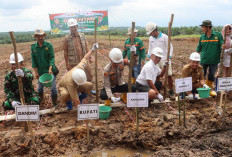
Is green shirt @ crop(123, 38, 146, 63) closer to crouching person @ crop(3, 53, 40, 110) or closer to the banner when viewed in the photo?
crouching person @ crop(3, 53, 40, 110)

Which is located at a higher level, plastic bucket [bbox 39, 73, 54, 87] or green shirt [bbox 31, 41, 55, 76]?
green shirt [bbox 31, 41, 55, 76]

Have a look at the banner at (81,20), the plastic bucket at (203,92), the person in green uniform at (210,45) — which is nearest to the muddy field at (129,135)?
the plastic bucket at (203,92)

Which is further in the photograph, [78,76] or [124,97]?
[124,97]

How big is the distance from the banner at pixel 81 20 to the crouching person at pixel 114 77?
5850mm

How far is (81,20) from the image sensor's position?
9.87m

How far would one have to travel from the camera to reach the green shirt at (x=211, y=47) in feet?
14.4

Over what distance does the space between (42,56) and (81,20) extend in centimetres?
619

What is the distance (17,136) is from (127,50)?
3.13 m

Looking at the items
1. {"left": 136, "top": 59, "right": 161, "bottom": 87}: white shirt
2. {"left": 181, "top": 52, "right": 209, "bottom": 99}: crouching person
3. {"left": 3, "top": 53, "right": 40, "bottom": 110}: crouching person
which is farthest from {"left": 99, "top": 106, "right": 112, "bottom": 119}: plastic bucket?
{"left": 181, "top": 52, "right": 209, "bottom": 99}: crouching person

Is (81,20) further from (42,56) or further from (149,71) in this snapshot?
(149,71)

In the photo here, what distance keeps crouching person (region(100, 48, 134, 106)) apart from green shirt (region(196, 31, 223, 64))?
1875mm

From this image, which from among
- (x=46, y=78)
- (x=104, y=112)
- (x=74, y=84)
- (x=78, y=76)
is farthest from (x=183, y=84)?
(x=46, y=78)

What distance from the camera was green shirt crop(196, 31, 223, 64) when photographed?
Answer: 172 inches

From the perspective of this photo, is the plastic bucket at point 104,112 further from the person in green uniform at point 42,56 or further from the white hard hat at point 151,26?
the white hard hat at point 151,26
